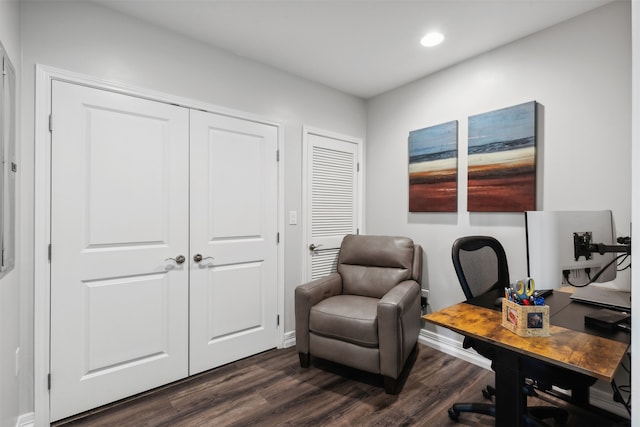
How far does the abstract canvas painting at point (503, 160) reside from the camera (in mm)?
2203

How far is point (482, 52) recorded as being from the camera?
248 cm

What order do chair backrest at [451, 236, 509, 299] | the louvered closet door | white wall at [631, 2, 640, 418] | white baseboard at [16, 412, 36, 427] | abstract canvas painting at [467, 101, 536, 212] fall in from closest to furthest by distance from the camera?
white wall at [631, 2, 640, 418] → white baseboard at [16, 412, 36, 427] → chair backrest at [451, 236, 509, 299] → abstract canvas painting at [467, 101, 536, 212] → the louvered closet door

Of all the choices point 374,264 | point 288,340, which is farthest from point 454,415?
point 288,340

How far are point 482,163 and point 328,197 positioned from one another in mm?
1421

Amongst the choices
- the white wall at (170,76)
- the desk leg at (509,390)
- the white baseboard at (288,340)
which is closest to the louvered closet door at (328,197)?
the white wall at (170,76)

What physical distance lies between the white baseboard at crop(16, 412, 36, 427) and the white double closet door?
→ 0.08 meters

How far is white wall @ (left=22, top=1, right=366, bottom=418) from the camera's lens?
5.66ft

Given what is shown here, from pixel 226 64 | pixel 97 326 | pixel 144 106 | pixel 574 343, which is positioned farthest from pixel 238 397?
pixel 226 64

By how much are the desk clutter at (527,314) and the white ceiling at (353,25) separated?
1.75 metres

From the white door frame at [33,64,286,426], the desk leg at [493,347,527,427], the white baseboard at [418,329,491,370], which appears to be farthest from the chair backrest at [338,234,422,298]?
the white door frame at [33,64,286,426]

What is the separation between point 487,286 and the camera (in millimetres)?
1943

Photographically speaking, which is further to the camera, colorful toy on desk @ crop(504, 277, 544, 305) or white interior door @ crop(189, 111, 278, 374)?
white interior door @ crop(189, 111, 278, 374)

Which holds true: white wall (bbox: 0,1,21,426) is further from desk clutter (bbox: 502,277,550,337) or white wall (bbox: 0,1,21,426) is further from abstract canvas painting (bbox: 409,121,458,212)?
abstract canvas painting (bbox: 409,121,458,212)

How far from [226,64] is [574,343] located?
2.77m
